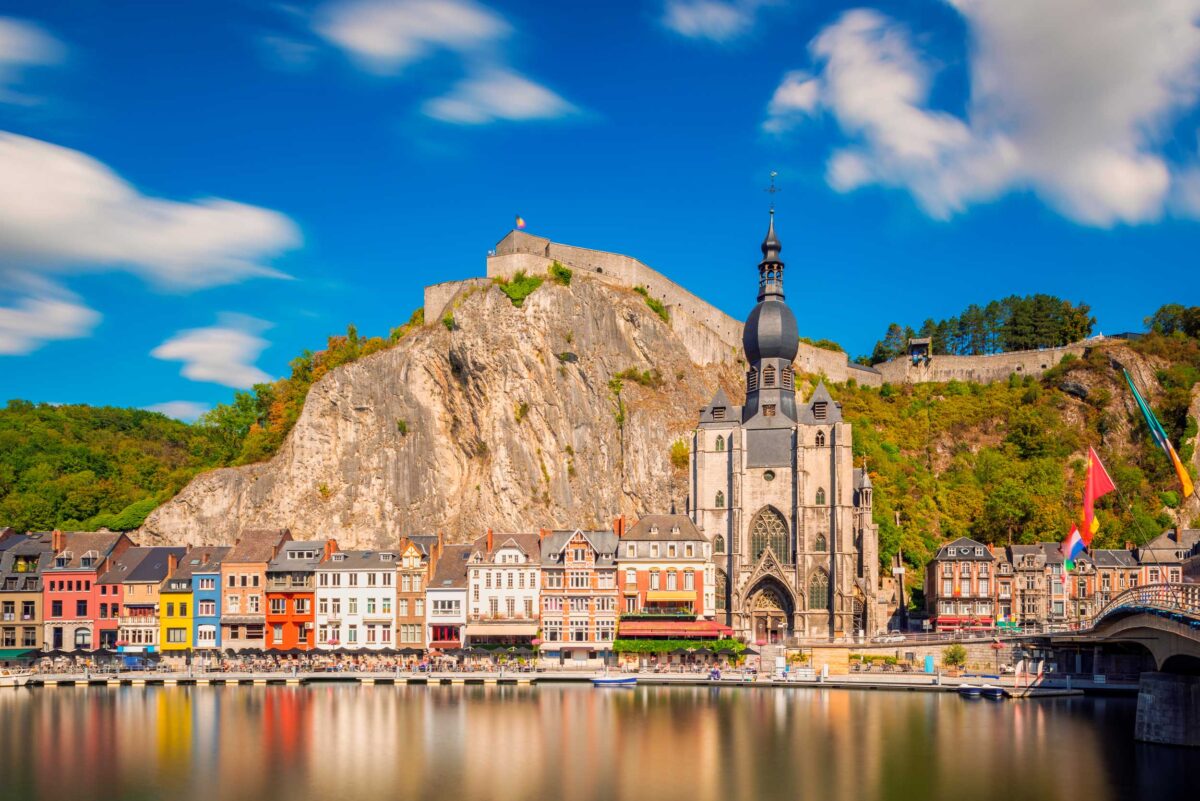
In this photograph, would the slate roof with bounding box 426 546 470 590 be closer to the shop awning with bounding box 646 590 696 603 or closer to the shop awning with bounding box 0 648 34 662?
the shop awning with bounding box 646 590 696 603

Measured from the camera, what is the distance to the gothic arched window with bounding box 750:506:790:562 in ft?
247

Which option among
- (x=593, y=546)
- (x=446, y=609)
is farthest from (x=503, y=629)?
(x=593, y=546)

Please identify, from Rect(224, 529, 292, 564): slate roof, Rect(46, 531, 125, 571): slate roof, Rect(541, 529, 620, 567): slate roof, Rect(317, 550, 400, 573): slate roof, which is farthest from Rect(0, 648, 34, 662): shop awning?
Rect(541, 529, 620, 567): slate roof

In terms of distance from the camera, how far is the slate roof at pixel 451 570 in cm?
6969

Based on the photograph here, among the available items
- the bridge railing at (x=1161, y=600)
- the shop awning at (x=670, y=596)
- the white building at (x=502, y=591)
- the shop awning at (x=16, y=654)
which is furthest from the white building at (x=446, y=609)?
the bridge railing at (x=1161, y=600)

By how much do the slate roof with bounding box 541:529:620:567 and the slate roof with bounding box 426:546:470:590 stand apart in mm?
4925

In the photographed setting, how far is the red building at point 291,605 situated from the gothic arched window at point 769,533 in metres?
27.8

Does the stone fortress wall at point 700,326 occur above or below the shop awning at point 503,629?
above

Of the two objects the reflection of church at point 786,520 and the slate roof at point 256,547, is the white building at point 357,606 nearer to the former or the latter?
the slate roof at point 256,547

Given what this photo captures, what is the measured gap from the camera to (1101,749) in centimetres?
4188

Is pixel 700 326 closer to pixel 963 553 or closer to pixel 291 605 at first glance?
pixel 963 553

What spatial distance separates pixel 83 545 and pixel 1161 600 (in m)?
63.5

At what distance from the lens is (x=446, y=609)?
69625 millimetres

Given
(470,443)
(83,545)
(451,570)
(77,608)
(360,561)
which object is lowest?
(77,608)
